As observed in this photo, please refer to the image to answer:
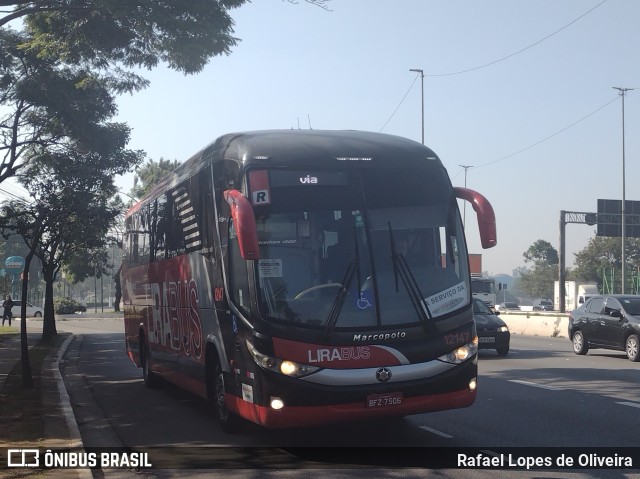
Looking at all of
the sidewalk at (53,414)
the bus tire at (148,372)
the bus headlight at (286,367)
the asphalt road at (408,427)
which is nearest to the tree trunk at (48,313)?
the sidewalk at (53,414)

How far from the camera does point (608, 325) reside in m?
21.1

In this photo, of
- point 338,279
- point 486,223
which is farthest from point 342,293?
point 486,223

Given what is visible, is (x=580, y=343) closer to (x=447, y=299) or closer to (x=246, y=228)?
(x=447, y=299)

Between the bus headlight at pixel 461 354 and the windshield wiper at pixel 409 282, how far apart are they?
1.53ft

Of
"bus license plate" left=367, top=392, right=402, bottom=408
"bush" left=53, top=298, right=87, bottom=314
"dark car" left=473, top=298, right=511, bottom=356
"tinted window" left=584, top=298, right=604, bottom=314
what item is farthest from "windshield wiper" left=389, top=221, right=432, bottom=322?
"bush" left=53, top=298, right=87, bottom=314

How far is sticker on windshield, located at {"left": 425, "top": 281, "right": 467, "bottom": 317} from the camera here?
360 inches

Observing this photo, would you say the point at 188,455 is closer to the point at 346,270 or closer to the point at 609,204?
the point at 346,270

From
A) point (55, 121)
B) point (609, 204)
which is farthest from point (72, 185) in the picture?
point (609, 204)

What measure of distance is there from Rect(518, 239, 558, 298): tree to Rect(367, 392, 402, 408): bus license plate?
121 metres

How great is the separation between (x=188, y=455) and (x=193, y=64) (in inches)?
350

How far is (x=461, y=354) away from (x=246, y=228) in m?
2.75

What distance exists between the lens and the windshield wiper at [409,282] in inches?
357

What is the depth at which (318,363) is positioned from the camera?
8.64 metres

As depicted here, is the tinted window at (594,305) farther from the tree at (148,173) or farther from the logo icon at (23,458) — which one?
the tree at (148,173)
